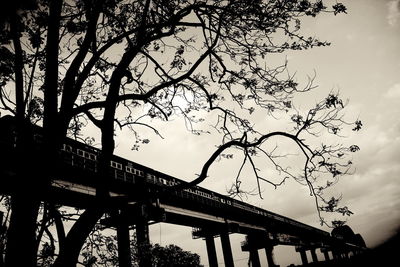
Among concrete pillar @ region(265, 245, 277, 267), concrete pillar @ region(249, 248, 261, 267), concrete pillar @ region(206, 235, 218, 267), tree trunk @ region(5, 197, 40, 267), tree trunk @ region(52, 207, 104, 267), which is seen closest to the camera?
tree trunk @ region(5, 197, 40, 267)

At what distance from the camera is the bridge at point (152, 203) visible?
760 centimetres

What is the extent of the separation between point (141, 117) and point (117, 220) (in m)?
8.80

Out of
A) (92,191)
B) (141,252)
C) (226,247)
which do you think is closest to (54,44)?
(141,252)

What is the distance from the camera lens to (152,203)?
14.7 meters

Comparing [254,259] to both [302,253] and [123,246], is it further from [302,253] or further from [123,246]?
[302,253]

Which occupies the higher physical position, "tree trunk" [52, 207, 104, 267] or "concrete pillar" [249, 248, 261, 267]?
"tree trunk" [52, 207, 104, 267]

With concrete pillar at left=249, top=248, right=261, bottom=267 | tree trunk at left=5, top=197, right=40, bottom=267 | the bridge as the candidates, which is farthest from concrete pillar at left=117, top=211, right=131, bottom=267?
concrete pillar at left=249, top=248, right=261, bottom=267

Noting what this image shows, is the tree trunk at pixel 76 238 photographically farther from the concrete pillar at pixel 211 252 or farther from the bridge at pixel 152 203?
the concrete pillar at pixel 211 252

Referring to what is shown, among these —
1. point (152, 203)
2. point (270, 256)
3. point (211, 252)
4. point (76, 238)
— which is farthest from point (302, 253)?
point (76, 238)

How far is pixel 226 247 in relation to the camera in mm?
26219

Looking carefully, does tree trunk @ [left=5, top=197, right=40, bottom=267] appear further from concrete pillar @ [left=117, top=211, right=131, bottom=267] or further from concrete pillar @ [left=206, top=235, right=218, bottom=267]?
concrete pillar @ [left=206, top=235, right=218, bottom=267]

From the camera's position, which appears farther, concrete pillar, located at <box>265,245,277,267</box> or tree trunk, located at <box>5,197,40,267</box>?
concrete pillar, located at <box>265,245,277,267</box>

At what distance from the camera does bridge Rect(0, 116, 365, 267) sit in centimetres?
760

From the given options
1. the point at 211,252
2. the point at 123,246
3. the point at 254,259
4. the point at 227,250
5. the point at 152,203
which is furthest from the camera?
the point at 254,259
